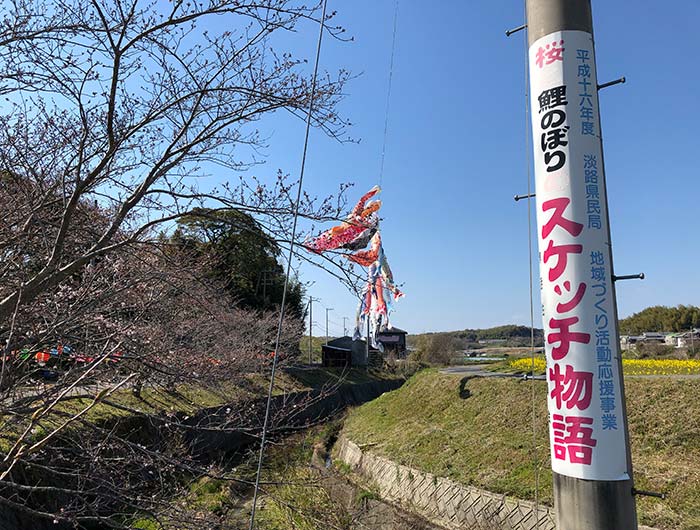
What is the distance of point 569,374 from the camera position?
3695 mm

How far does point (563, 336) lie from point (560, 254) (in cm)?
63

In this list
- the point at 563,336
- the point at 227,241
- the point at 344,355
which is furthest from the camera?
the point at 344,355

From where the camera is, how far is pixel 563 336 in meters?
3.74

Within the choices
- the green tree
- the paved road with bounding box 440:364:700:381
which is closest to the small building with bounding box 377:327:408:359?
the paved road with bounding box 440:364:700:381

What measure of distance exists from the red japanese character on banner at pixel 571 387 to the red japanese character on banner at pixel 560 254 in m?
0.71

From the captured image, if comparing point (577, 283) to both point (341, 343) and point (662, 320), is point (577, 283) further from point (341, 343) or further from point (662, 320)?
point (662, 320)

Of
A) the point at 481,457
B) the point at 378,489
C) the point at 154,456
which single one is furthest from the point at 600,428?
the point at 378,489

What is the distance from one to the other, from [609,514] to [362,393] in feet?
80.6

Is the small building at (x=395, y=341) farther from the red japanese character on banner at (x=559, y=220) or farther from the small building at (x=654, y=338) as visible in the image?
the red japanese character on banner at (x=559, y=220)

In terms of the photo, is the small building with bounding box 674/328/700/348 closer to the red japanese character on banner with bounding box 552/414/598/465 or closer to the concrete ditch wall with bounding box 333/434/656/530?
the concrete ditch wall with bounding box 333/434/656/530

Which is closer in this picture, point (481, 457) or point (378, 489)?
point (481, 457)

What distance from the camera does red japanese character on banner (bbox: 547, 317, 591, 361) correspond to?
3664 mm

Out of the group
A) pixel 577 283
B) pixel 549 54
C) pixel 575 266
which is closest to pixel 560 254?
pixel 575 266

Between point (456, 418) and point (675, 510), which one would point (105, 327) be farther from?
point (456, 418)
